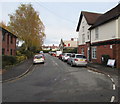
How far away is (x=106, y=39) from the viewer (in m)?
14.6

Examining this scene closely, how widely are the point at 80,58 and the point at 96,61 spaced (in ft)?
14.9

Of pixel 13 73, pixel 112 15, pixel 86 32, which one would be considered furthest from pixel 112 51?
pixel 13 73

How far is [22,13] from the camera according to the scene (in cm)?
2645

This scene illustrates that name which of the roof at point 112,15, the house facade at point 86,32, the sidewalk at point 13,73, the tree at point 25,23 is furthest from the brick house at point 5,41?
the roof at point 112,15

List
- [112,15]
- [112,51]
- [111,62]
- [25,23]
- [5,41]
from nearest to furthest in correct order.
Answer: [111,62]
[112,51]
[112,15]
[5,41]
[25,23]

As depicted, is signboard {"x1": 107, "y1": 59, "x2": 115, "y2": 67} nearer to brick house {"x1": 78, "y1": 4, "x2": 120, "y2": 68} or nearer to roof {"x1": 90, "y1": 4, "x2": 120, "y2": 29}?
brick house {"x1": 78, "y1": 4, "x2": 120, "y2": 68}

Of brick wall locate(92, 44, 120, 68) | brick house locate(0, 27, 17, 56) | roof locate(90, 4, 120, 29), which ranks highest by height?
roof locate(90, 4, 120, 29)

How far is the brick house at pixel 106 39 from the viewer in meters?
12.6

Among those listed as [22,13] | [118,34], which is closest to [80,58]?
[118,34]

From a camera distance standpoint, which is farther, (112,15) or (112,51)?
(112,15)

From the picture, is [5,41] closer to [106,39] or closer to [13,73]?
[13,73]

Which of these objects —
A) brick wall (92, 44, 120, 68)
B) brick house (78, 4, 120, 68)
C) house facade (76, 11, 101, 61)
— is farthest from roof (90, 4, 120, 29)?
house facade (76, 11, 101, 61)

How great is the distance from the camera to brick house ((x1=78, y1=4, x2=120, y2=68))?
12648 millimetres

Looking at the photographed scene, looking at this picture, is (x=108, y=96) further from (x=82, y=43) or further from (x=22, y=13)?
(x=22, y=13)
